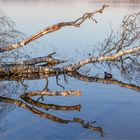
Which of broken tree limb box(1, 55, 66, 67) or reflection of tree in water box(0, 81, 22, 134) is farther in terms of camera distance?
broken tree limb box(1, 55, 66, 67)

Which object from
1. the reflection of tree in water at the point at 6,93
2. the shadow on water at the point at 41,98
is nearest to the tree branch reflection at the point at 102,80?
the shadow on water at the point at 41,98

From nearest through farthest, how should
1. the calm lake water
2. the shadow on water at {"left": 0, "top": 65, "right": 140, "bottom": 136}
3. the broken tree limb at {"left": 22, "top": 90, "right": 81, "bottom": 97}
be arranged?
1. the calm lake water
2. the shadow on water at {"left": 0, "top": 65, "right": 140, "bottom": 136}
3. the broken tree limb at {"left": 22, "top": 90, "right": 81, "bottom": 97}

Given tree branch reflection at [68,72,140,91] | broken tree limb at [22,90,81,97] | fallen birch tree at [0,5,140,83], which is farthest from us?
fallen birch tree at [0,5,140,83]

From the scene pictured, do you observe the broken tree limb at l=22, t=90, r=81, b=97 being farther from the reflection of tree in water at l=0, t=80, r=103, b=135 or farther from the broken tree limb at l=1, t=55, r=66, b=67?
the broken tree limb at l=1, t=55, r=66, b=67

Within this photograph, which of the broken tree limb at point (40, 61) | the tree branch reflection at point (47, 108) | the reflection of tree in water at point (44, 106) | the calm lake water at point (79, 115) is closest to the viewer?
the calm lake water at point (79, 115)

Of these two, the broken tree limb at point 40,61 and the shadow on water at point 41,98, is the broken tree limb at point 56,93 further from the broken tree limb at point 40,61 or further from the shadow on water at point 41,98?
the broken tree limb at point 40,61

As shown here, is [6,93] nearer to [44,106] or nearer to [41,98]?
[41,98]

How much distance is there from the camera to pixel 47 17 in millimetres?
25734

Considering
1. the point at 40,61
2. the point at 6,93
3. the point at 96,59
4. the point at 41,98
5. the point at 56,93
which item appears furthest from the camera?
the point at 40,61

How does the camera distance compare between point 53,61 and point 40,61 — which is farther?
point 53,61

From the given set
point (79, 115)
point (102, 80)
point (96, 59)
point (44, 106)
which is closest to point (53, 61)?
point (96, 59)

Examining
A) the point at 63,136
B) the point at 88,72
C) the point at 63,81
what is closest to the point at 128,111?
the point at 63,136

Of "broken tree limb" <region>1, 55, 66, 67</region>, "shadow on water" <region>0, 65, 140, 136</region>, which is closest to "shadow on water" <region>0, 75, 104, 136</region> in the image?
"shadow on water" <region>0, 65, 140, 136</region>

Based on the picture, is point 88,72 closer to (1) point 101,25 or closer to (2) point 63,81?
(2) point 63,81
